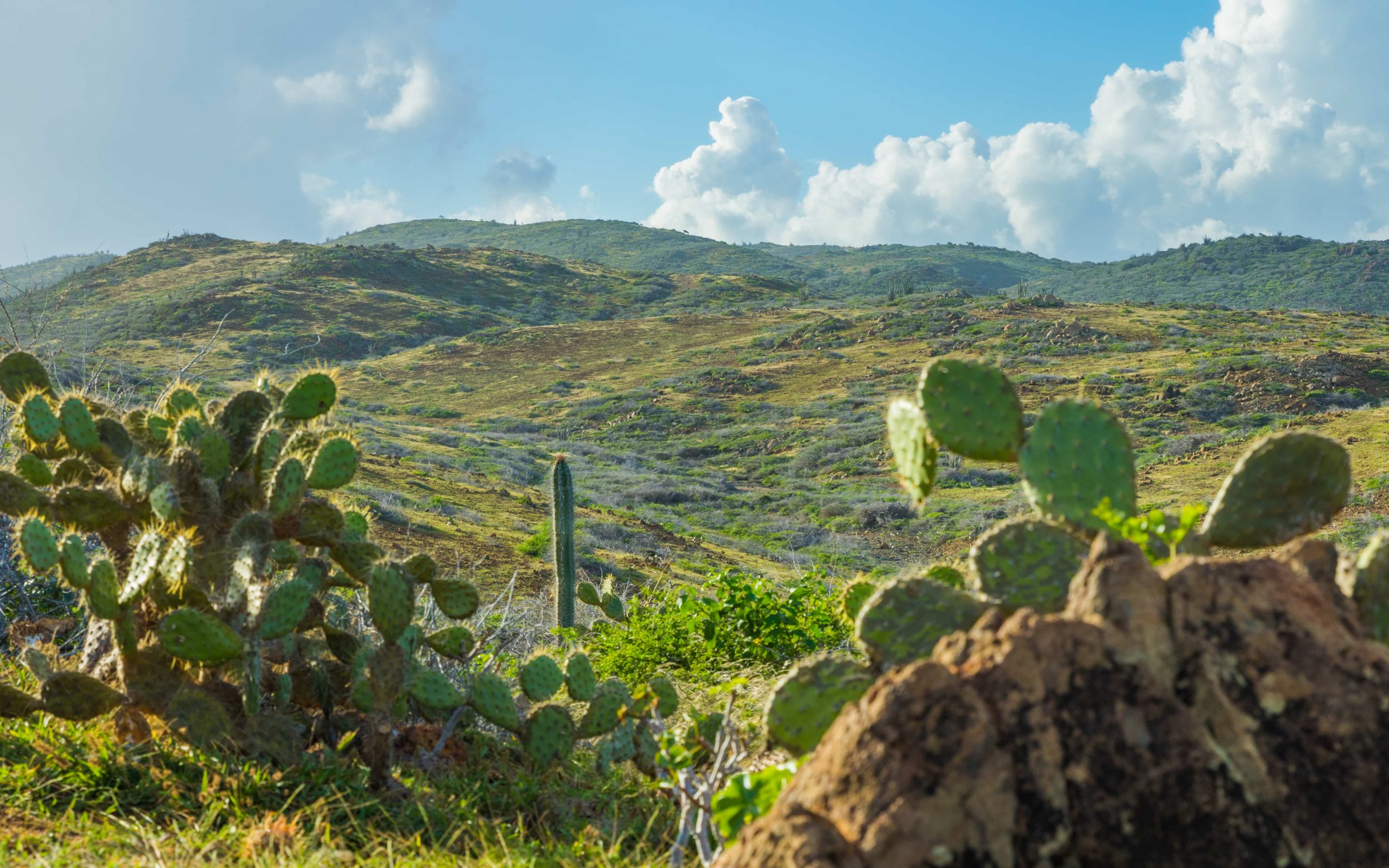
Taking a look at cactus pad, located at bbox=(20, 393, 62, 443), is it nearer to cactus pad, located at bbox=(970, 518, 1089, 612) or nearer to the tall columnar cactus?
cactus pad, located at bbox=(970, 518, 1089, 612)

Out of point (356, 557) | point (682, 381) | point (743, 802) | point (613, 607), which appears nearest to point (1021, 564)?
point (743, 802)

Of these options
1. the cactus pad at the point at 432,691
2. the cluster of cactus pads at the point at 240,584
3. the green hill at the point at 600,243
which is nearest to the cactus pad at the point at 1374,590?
the cluster of cactus pads at the point at 240,584

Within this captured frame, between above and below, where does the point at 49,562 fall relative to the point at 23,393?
below

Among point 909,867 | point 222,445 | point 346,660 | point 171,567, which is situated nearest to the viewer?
point 909,867

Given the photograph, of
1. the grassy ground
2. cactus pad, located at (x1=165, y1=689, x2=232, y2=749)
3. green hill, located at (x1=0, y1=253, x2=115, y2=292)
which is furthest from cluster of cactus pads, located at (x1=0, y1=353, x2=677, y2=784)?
green hill, located at (x1=0, y1=253, x2=115, y2=292)

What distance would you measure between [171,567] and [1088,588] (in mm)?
2799

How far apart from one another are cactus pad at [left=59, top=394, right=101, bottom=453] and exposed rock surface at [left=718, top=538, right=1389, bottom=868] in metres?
3.13

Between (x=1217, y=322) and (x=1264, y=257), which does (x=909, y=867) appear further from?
(x=1264, y=257)

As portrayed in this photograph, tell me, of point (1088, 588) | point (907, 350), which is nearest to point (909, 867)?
point (1088, 588)

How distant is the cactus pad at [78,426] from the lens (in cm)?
356

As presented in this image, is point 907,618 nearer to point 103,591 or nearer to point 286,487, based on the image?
point 286,487

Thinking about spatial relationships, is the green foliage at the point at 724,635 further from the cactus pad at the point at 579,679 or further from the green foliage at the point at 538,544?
the green foliage at the point at 538,544

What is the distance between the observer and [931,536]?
19000 mm

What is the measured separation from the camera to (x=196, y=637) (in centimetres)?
314
